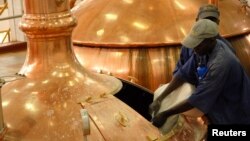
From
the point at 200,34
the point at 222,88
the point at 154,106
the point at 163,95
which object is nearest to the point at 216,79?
the point at 222,88

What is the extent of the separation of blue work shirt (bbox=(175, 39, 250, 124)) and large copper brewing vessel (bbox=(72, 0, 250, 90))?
145cm

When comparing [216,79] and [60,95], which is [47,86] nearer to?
[60,95]

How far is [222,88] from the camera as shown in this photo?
8.12 feet

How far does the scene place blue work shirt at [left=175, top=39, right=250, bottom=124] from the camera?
2.42 metres

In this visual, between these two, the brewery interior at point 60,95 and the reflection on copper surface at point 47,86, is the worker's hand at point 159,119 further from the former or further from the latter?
the reflection on copper surface at point 47,86

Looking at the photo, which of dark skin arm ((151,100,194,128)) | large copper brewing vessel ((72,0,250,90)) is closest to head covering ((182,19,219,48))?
dark skin arm ((151,100,194,128))

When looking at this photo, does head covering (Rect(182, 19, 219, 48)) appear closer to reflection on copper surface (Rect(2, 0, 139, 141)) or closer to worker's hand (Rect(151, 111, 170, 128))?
worker's hand (Rect(151, 111, 170, 128))

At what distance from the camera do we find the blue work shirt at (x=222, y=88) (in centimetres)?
242

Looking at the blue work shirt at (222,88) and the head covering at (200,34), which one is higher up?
the head covering at (200,34)

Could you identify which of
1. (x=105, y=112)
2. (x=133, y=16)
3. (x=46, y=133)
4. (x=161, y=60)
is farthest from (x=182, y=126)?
(x=133, y=16)

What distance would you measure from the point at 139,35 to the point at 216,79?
1804 mm

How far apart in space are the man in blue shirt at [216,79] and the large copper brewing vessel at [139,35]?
144 centimetres

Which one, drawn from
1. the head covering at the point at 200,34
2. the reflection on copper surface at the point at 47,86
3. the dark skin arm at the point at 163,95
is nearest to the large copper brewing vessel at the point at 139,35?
the head covering at the point at 200,34

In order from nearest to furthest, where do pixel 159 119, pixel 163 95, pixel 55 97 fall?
pixel 55 97, pixel 159 119, pixel 163 95
